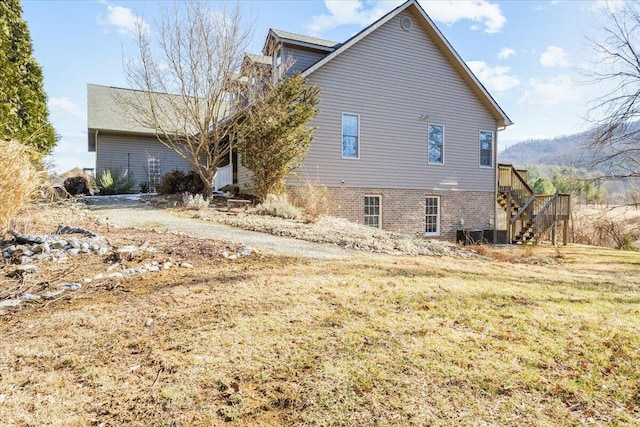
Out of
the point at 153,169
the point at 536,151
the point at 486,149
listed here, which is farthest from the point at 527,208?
the point at 536,151

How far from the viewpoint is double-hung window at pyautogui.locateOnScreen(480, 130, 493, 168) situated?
1591cm

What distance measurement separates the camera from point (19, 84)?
920 centimetres

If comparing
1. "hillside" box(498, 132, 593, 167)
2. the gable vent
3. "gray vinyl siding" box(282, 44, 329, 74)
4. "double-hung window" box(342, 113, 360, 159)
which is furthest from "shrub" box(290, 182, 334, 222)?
"hillside" box(498, 132, 593, 167)

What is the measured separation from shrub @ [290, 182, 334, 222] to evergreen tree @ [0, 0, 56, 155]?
6811 mm

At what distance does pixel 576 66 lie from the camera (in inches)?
555

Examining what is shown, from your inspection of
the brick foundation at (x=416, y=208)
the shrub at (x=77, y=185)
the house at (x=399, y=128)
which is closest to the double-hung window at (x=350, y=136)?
the house at (x=399, y=128)

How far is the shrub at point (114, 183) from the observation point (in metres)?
16.5

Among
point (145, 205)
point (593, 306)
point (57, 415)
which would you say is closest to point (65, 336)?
point (57, 415)

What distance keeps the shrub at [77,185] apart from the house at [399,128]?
6300mm

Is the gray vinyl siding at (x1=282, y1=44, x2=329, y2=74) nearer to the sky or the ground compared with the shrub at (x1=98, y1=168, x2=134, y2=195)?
nearer to the sky

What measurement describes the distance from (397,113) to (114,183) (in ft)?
43.8

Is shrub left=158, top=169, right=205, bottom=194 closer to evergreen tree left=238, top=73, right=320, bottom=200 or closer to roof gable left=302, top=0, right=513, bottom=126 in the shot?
evergreen tree left=238, top=73, right=320, bottom=200

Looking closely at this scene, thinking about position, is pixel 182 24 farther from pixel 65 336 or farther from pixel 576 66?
pixel 576 66

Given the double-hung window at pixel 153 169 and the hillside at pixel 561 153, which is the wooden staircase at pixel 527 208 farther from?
the double-hung window at pixel 153 169
